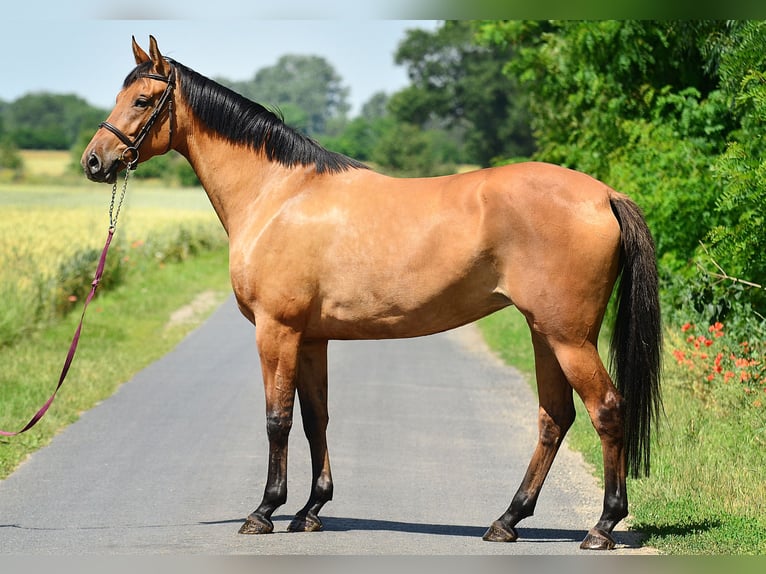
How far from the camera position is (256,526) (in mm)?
5812

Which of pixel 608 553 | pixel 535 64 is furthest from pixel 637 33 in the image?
pixel 608 553

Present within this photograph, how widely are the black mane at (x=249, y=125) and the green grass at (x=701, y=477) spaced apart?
266cm

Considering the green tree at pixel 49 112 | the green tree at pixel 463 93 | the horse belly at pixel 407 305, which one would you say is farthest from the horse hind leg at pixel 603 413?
the green tree at pixel 49 112

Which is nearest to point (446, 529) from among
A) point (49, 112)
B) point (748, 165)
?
point (748, 165)

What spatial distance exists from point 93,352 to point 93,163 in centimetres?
689

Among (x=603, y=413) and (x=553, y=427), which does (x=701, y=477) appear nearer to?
(x=553, y=427)

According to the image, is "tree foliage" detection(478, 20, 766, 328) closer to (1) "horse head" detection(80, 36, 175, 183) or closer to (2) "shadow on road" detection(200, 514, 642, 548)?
(2) "shadow on road" detection(200, 514, 642, 548)

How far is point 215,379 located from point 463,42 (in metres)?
63.1

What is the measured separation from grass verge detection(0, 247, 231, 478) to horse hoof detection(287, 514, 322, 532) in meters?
2.48

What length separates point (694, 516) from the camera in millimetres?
5930

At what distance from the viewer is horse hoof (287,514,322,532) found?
19.4ft

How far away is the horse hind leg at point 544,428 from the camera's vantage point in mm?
5766

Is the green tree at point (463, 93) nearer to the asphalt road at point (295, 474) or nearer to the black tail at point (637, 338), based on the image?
the asphalt road at point (295, 474)

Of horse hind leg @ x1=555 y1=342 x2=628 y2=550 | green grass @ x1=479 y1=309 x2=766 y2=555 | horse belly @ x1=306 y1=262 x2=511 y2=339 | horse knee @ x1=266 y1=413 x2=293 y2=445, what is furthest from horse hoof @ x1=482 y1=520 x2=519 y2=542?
horse knee @ x1=266 y1=413 x2=293 y2=445
